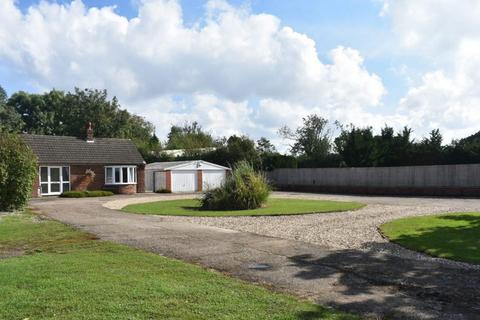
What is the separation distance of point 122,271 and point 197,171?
114 ft

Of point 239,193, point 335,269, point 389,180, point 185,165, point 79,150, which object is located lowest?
point 335,269

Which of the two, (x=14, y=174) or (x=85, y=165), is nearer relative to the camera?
(x=14, y=174)

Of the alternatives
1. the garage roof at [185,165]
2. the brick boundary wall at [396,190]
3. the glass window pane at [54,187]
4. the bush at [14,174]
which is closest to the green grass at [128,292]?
the bush at [14,174]

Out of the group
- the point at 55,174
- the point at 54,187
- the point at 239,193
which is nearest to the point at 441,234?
the point at 239,193

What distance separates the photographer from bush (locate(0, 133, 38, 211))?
72.9 ft

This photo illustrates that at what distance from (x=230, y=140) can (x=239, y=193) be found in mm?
24340

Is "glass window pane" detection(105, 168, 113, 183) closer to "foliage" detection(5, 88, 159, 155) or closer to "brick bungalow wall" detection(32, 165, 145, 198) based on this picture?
"brick bungalow wall" detection(32, 165, 145, 198)

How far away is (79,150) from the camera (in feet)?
127

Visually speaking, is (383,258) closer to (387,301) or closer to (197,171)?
(387,301)

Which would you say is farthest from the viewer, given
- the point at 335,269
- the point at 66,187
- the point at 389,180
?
the point at 66,187

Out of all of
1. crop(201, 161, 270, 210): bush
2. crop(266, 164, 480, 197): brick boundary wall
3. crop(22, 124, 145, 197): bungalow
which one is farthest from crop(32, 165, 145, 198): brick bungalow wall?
crop(201, 161, 270, 210): bush

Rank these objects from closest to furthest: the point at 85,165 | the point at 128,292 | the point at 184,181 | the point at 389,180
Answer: the point at 128,292 → the point at 389,180 → the point at 85,165 → the point at 184,181

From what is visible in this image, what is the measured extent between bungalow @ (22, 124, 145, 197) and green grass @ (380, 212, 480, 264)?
1069 inches

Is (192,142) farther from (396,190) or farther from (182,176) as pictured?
(396,190)
